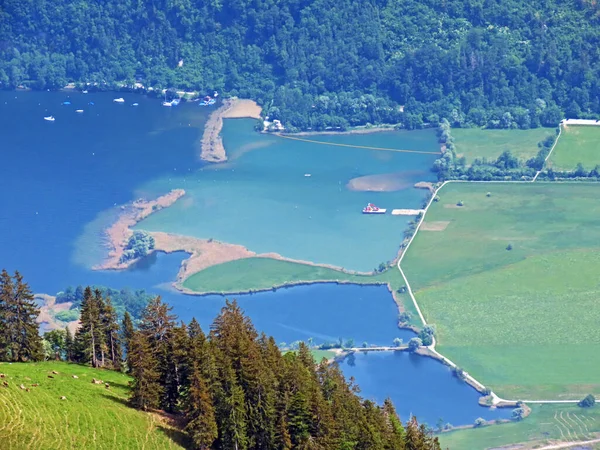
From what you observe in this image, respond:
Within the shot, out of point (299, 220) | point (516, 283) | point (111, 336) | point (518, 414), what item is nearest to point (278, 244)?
point (299, 220)

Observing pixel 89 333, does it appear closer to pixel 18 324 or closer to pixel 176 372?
pixel 18 324

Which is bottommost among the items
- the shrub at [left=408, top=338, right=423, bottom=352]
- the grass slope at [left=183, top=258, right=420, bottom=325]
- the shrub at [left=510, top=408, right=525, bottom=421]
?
the shrub at [left=510, top=408, right=525, bottom=421]

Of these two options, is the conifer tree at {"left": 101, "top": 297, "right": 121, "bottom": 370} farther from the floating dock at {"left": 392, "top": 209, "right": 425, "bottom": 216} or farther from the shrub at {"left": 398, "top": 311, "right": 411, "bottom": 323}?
the floating dock at {"left": 392, "top": 209, "right": 425, "bottom": 216}

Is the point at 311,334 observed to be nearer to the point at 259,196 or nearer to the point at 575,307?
the point at 575,307

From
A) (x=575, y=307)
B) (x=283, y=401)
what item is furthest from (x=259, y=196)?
(x=283, y=401)

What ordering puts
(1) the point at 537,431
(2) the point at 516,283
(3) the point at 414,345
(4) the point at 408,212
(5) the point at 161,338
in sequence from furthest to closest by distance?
1. (4) the point at 408,212
2. (2) the point at 516,283
3. (3) the point at 414,345
4. (1) the point at 537,431
5. (5) the point at 161,338

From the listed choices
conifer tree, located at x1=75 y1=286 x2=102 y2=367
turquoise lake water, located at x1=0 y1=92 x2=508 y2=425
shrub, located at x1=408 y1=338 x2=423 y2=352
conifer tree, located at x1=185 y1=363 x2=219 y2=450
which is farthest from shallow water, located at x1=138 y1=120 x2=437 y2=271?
conifer tree, located at x1=185 y1=363 x2=219 y2=450

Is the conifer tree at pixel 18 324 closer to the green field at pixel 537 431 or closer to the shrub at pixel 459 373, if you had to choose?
the green field at pixel 537 431
